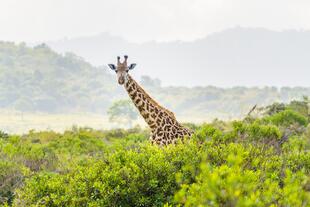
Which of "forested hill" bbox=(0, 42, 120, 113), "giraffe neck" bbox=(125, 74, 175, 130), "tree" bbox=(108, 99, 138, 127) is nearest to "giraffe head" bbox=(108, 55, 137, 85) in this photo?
"giraffe neck" bbox=(125, 74, 175, 130)

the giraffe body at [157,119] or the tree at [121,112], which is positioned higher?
the giraffe body at [157,119]

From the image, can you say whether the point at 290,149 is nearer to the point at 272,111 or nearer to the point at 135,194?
the point at 135,194

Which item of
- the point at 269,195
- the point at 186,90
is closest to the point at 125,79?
the point at 269,195

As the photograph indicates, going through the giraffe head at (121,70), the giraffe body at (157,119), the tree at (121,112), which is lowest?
the tree at (121,112)

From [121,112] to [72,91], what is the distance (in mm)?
52794

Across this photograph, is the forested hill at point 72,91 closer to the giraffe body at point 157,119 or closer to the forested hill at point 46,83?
the forested hill at point 46,83

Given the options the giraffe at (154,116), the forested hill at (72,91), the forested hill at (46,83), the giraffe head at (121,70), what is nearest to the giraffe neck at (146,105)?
the giraffe at (154,116)

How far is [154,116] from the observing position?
1057 centimetres

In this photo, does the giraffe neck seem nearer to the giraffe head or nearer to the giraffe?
the giraffe

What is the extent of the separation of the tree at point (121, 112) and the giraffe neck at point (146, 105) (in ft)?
320

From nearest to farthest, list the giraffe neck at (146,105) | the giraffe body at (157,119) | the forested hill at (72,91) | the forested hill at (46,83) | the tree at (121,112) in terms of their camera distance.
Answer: the giraffe body at (157,119) → the giraffe neck at (146,105) → the tree at (121,112) → the forested hill at (72,91) → the forested hill at (46,83)

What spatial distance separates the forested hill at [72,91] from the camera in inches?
5664

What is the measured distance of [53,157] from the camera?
1241 centimetres

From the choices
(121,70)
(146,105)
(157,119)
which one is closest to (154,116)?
(157,119)
